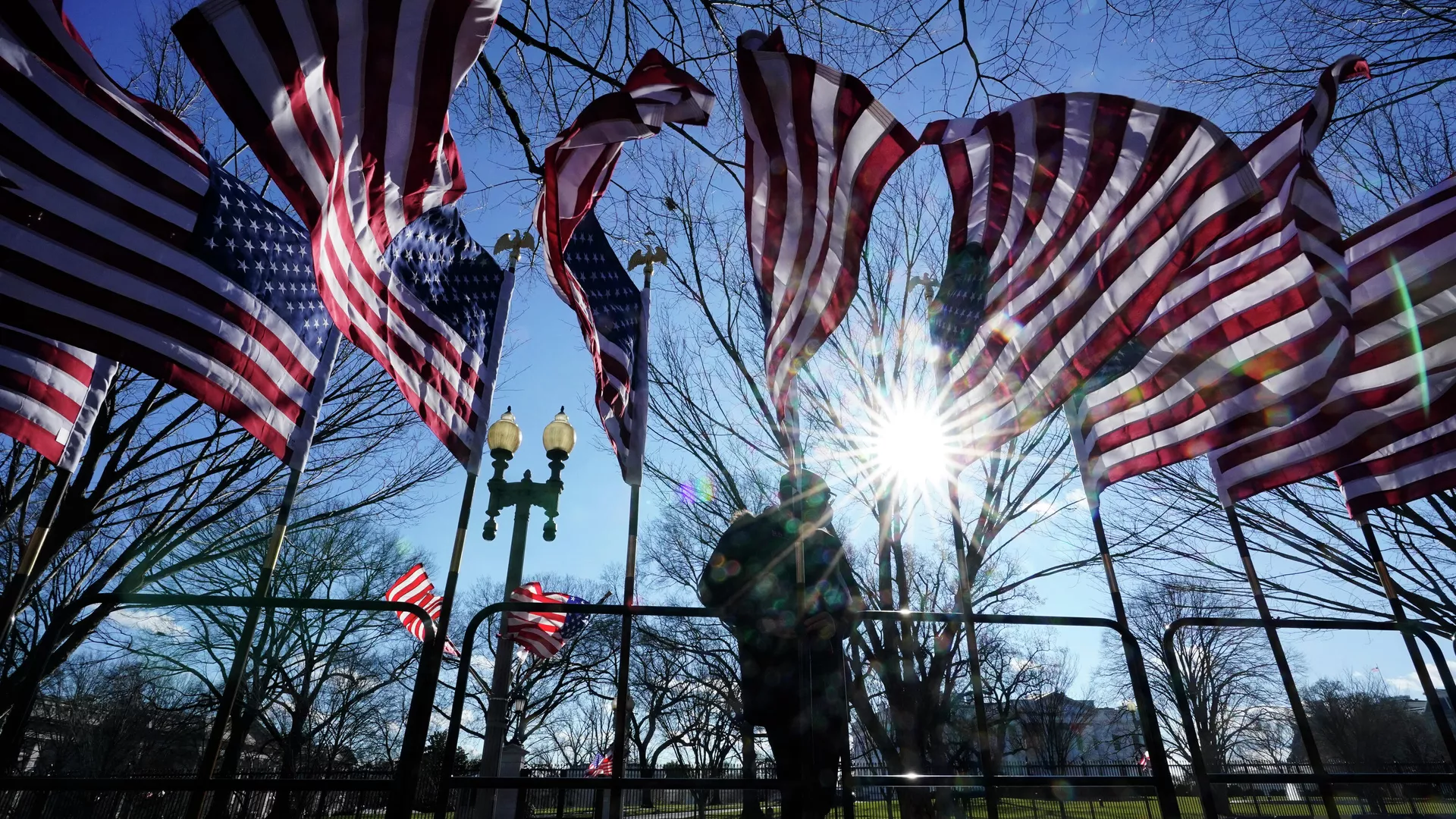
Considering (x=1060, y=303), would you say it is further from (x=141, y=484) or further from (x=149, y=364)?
(x=141, y=484)

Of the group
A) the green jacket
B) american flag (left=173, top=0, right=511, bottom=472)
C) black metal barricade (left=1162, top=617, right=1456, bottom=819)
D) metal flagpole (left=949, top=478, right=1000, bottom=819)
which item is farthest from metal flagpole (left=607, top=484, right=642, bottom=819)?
black metal barricade (left=1162, top=617, right=1456, bottom=819)

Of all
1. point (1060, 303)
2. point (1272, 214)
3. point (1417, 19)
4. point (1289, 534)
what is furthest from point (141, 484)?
point (1289, 534)

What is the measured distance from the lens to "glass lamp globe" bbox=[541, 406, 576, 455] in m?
9.59

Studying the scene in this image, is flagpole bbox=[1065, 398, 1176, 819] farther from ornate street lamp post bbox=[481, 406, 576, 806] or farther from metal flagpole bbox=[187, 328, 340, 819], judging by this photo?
ornate street lamp post bbox=[481, 406, 576, 806]

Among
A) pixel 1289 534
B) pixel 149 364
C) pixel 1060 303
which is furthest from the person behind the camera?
pixel 1289 534

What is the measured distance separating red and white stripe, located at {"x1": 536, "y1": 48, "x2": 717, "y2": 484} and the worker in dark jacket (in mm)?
849

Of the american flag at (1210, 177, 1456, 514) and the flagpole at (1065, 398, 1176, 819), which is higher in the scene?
the american flag at (1210, 177, 1456, 514)

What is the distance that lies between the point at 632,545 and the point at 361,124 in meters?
2.52

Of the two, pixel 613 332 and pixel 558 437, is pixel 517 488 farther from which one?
pixel 613 332

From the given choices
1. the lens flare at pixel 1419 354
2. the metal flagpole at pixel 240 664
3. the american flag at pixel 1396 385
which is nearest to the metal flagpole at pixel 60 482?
the metal flagpole at pixel 240 664

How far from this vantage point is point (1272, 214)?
151 inches

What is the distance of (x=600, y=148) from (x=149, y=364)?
258 cm

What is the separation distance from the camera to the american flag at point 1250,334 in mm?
3592

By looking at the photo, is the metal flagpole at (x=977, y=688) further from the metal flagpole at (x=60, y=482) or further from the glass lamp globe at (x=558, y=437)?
the glass lamp globe at (x=558, y=437)
